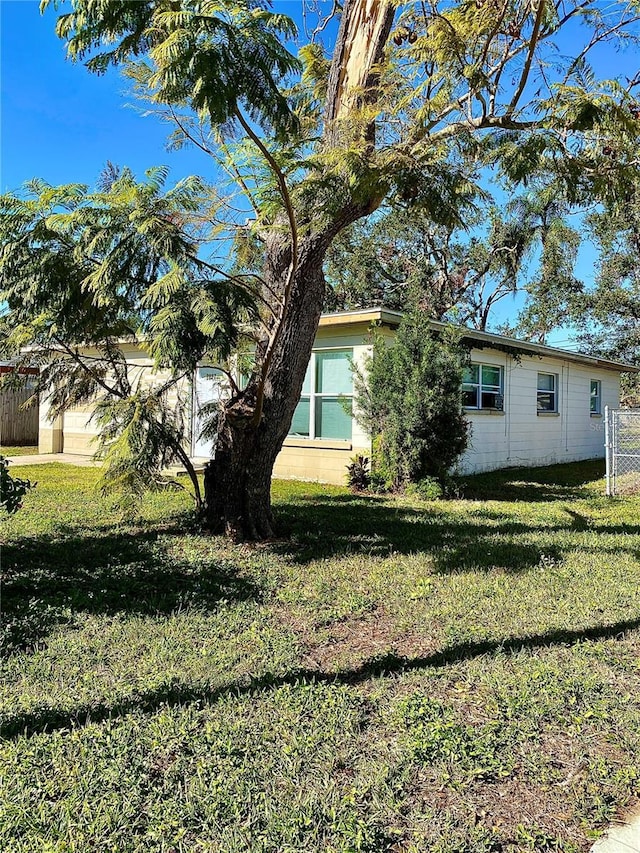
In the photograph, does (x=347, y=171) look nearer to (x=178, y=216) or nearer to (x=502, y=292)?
(x=178, y=216)

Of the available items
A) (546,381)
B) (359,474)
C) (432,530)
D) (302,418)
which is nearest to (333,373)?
(302,418)

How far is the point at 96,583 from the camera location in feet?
15.2

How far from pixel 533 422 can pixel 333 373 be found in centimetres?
628

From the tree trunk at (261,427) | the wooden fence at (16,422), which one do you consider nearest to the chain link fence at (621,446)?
the tree trunk at (261,427)

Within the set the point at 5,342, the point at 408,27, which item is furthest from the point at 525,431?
the point at 5,342

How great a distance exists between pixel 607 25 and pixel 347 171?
3.86m

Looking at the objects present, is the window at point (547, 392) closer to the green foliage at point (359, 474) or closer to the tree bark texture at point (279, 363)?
the green foliage at point (359, 474)

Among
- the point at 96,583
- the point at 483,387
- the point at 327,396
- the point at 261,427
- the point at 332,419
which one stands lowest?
the point at 96,583

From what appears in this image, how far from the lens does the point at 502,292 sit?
2445 cm

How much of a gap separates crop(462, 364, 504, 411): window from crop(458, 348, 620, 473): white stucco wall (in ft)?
0.51

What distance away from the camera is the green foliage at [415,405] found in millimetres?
9109

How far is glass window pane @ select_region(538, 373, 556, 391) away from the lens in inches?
589

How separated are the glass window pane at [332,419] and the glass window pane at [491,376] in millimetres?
3751

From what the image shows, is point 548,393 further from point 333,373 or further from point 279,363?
point 279,363
